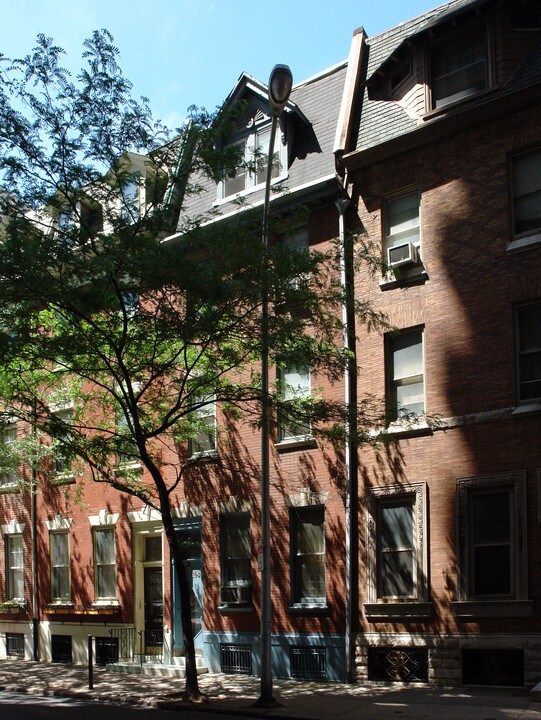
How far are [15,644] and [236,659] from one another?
1075 cm

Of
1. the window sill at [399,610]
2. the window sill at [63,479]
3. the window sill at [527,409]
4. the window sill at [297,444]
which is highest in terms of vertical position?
the window sill at [527,409]

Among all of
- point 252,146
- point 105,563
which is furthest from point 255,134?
point 105,563

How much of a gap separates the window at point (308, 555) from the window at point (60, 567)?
970 centimetres

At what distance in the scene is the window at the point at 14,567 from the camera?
3098 centimetres

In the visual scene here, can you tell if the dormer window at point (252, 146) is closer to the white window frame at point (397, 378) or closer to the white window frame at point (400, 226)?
the white window frame at point (400, 226)

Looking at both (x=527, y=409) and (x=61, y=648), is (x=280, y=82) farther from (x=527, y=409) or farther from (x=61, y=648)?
(x=61, y=648)

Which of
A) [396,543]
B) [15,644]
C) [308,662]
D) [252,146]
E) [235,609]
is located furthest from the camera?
[15,644]

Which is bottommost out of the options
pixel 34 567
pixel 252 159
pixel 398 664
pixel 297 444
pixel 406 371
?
pixel 398 664

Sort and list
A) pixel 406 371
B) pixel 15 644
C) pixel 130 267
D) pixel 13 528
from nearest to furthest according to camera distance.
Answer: pixel 130 267 → pixel 406 371 → pixel 15 644 → pixel 13 528

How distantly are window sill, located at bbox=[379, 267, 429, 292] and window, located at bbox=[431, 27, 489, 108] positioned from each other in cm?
360

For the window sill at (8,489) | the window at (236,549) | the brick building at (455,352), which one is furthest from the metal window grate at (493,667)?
the window sill at (8,489)

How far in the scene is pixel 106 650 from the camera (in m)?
26.4

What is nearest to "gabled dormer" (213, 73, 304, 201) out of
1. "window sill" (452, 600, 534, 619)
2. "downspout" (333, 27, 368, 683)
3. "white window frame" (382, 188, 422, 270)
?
"downspout" (333, 27, 368, 683)

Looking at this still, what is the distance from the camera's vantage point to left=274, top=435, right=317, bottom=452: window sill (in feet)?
71.5
